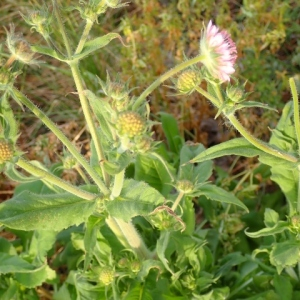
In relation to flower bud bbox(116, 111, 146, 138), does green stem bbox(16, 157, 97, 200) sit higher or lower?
lower

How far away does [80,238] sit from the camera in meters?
1.95

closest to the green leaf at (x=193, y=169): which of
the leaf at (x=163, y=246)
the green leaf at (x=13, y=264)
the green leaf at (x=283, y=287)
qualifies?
the leaf at (x=163, y=246)

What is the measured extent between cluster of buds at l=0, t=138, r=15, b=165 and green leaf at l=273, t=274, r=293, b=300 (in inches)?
38.9

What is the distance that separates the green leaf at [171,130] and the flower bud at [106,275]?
2.91 feet

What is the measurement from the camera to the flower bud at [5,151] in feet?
4.26

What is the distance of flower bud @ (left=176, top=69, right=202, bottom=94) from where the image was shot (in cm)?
140

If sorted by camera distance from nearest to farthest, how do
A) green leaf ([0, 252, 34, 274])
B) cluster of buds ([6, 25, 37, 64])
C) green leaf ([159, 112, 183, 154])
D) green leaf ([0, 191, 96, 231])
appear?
cluster of buds ([6, 25, 37, 64]) < green leaf ([0, 191, 96, 231]) < green leaf ([0, 252, 34, 274]) < green leaf ([159, 112, 183, 154])

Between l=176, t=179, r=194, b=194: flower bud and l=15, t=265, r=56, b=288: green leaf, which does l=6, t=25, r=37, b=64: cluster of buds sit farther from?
l=15, t=265, r=56, b=288: green leaf

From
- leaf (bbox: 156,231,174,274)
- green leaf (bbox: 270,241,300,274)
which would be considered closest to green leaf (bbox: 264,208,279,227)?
green leaf (bbox: 270,241,300,274)

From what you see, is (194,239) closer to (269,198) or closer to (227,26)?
(269,198)

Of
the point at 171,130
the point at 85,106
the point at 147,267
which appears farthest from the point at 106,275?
the point at 171,130

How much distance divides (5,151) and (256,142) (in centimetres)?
66

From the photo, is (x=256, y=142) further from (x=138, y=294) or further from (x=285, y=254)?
(x=138, y=294)

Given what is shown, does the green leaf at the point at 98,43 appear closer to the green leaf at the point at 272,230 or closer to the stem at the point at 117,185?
the stem at the point at 117,185
